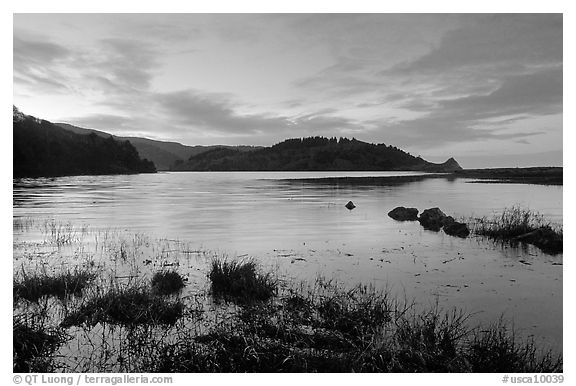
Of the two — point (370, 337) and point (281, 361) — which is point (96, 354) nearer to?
point (281, 361)

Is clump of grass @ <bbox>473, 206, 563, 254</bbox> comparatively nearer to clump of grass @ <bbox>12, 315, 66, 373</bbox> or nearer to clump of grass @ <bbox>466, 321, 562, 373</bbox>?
clump of grass @ <bbox>466, 321, 562, 373</bbox>

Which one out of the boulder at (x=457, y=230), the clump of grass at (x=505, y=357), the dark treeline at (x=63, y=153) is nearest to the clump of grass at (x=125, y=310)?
the dark treeline at (x=63, y=153)

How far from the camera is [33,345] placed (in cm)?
583

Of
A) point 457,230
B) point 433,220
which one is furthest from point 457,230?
point 433,220

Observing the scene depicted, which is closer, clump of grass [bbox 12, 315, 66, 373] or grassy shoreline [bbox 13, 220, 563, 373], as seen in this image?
grassy shoreline [bbox 13, 220, 563, 373]

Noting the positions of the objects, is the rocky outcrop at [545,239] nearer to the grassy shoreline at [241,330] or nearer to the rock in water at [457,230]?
the rock in water at [457,230]

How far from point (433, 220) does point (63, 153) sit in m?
28.6

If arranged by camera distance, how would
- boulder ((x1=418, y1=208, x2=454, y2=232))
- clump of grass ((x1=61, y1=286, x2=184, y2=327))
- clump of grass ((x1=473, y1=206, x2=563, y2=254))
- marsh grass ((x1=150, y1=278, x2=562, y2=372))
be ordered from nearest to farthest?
1. marsh grass ((x1=150, y1=278, x2=562, y2=372))
2. clump of grass ((x1=61, y1=286, x2=184, y2=327))
3. clump of grass ((x1=473, y1=206, x2=563, y2=254))
4. boulder ((x1=418, y1=208, x2=454, y2=232))

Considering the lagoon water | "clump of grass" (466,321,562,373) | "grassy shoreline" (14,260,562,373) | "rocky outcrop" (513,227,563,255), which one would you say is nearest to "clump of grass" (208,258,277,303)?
"grassy shoreline" (14,260,562,373)

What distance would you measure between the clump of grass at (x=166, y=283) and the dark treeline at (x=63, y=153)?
3.92 m

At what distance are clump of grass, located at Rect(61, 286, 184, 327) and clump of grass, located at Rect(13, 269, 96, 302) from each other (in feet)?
3.39

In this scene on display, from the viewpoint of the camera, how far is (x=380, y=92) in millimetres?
11578

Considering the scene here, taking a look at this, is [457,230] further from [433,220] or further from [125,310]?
[125,310]

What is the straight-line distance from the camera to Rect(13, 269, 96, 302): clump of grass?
767 centimetres
